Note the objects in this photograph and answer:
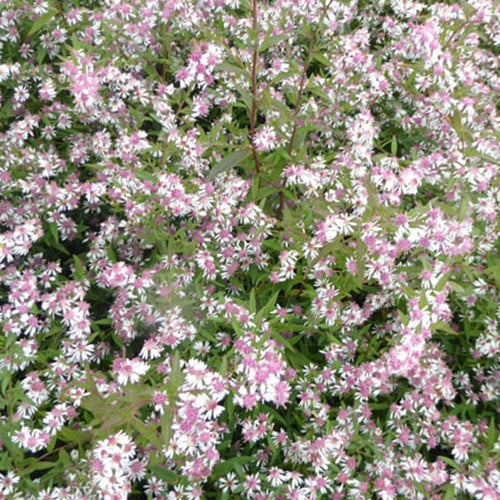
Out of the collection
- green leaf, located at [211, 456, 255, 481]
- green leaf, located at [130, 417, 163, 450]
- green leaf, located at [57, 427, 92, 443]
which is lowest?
green leaf, located at [211, 456, 255, 481]

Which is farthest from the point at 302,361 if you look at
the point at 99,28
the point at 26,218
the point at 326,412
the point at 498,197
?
the point at 99,28

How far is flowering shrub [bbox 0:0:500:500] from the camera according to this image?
2152 millimetres

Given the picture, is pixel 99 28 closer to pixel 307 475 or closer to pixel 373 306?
pixel 373 306

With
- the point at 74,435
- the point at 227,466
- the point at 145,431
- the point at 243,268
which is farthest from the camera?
the point at 243,268

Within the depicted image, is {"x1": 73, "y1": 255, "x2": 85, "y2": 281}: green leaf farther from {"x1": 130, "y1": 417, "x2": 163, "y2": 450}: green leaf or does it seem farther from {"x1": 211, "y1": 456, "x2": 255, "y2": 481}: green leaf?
{"x1": 211, "y1": 456, "x2": 255, "y2": 481}: green leaf

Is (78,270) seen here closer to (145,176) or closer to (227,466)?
(145,176)

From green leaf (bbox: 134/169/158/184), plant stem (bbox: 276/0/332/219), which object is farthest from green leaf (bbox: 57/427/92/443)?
plant stem (bbox: 276/0/332/219)

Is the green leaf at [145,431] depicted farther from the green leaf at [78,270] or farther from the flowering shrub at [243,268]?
the green leaf at [78,270]

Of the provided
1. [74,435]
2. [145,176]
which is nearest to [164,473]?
[74,435]

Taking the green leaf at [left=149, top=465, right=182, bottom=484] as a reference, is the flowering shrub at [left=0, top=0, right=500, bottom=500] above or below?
above

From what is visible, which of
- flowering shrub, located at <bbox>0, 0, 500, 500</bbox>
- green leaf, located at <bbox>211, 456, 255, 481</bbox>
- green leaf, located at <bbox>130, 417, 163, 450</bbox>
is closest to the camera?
green leaf, located at <bbox>130, 417, 163, 450</bbox>

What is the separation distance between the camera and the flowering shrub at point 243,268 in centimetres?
215

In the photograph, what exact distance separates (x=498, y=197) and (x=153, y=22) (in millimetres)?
1960

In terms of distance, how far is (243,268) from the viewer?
2682mm
